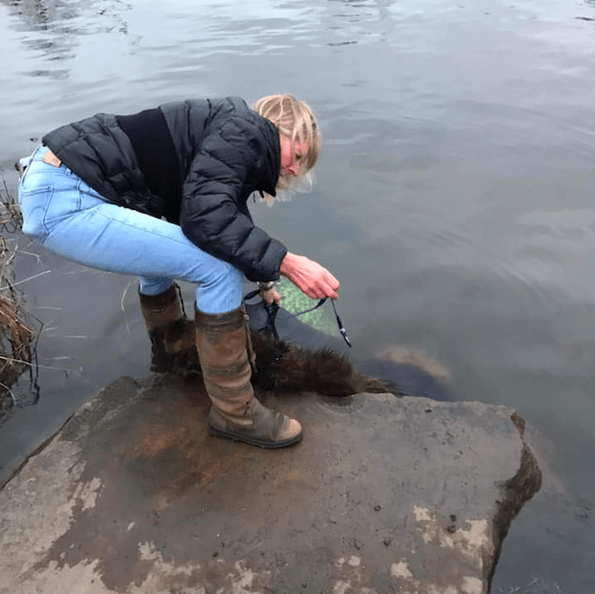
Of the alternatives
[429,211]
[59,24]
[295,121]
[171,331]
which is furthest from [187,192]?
[59,24]

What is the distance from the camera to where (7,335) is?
151 inches

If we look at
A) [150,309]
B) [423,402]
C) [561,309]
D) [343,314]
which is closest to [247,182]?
[150,309]

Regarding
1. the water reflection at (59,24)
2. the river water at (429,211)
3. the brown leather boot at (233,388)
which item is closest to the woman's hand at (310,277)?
the brown leather boot at (233,388)

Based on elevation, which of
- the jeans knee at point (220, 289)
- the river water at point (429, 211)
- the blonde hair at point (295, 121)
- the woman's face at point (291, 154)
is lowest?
the river water at point (429, 211)

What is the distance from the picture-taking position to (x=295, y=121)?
8.16 ft

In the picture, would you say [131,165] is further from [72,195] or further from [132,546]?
[132,546]

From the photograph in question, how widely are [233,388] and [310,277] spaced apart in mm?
685

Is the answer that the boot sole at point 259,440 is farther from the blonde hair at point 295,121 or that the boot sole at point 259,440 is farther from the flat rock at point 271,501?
the blonde hair at point 295,121

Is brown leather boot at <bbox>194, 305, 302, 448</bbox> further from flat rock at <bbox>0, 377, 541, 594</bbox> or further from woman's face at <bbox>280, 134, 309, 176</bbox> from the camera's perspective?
woman's face at <bbox>280, 134, 309, 176</bbox>

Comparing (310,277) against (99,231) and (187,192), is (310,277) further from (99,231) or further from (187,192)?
(99,231)

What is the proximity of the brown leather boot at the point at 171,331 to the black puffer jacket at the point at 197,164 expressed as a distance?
879mm

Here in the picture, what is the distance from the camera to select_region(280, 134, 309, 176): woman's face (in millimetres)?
2490

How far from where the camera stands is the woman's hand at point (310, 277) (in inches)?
A: 95.3

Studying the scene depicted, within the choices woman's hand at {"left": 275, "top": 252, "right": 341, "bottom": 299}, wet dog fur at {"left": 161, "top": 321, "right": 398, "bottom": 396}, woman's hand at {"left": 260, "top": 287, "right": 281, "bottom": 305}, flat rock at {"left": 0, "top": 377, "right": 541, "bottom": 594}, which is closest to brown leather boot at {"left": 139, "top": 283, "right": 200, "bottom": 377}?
wet dog fur at {"left": 161, "top": 321, "right": 398, "bottom": 396}
